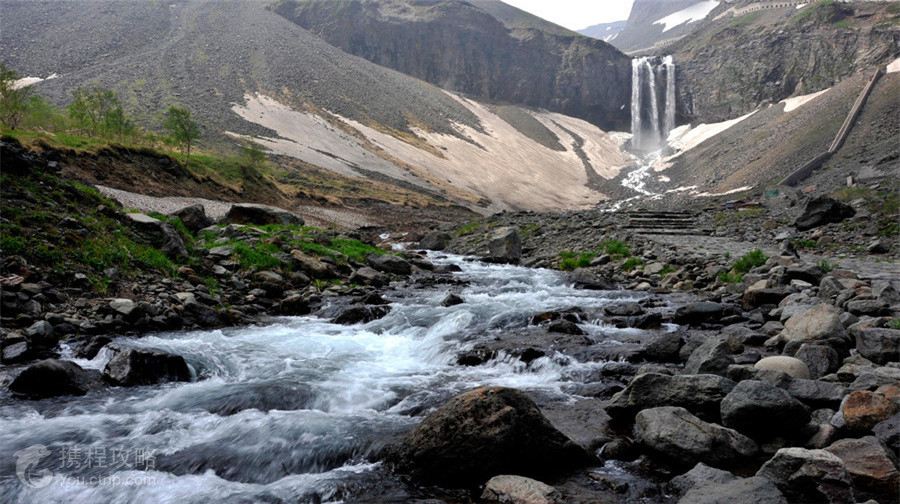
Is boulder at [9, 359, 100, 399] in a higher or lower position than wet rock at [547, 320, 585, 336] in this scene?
higher

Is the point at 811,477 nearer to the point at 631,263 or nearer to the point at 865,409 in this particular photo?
the point at 865,409

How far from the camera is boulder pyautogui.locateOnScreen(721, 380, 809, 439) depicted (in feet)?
16.1

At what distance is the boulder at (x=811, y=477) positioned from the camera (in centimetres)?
383

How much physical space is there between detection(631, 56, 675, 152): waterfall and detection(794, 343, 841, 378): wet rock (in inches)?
4306

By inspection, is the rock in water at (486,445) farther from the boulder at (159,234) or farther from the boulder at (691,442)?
the boulder at (159,234)

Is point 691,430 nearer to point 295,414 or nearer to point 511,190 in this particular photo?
point 295,414

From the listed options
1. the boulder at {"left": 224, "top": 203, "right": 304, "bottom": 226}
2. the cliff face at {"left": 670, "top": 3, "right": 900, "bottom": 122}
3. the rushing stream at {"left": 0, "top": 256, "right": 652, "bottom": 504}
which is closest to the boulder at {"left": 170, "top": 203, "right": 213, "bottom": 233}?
the boulder at {"left": 224, "top": 203, "right": 304, "bottom": 226}

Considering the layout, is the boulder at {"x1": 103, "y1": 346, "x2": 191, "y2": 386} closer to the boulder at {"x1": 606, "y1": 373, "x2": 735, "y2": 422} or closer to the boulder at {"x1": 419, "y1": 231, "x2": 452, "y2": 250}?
the boulder at {"x1": 606, "y1": 373, "x2": 735, "y2": 422}

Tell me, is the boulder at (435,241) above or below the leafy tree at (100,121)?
below

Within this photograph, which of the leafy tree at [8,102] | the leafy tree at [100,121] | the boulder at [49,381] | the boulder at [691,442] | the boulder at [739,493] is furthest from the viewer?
the leafy tree at [100,121]

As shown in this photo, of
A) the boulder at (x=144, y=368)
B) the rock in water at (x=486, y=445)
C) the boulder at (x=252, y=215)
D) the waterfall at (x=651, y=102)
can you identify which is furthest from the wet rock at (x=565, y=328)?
the waterfall at (x=651, y=102)

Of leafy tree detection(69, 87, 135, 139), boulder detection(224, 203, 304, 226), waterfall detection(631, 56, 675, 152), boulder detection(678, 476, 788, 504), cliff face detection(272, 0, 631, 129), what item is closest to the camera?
boulder detection(678, 476, 788, 504)

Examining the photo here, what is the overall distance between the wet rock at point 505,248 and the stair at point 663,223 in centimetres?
553

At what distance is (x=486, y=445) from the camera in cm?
481
